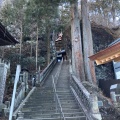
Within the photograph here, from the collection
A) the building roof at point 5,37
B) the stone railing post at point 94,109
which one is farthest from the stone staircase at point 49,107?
the building roof at point 5,37

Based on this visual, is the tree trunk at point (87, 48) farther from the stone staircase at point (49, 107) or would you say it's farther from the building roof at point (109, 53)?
the building roof at point (109, 53)

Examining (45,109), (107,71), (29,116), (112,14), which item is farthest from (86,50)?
(112,14)

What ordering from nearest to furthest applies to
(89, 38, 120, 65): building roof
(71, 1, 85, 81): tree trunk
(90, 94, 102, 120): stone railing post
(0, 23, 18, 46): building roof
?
(89, 38, 120, 65): building roof < (90, 94, 102, 120): stone railing post < (0, 23, 18, 46): building roof < (71, 1, 85, 81): tree trunk

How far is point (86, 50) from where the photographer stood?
16.9 metres

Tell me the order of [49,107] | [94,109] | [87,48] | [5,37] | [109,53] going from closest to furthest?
[109,53], [94,109], [49,107], [5,37], [87,48]

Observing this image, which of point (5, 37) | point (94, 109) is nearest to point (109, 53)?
point (94, 109)

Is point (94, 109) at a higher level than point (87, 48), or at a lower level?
lower

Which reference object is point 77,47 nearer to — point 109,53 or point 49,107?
point 49,107

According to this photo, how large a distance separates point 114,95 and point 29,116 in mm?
6746

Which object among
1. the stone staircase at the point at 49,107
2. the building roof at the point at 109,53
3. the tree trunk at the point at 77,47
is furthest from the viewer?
the tree trunk at the point at 77,47

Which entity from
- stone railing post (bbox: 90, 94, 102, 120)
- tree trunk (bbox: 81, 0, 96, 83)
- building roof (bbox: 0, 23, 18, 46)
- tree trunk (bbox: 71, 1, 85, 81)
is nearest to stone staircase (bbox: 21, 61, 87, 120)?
stone railing post (bbox: 90, 94, 102, 120)

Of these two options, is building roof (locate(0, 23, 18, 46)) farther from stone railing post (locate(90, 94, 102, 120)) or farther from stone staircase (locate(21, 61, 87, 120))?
stone railing post (locate(90, 94, 102, 120))

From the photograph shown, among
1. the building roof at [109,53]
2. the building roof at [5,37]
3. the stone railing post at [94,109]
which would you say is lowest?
the stone railing post at [94,109]

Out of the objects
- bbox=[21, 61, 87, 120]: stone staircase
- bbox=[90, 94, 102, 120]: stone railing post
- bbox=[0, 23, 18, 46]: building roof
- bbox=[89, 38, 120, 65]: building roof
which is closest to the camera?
bbox=[89, 38, 120, 65]: building roof
